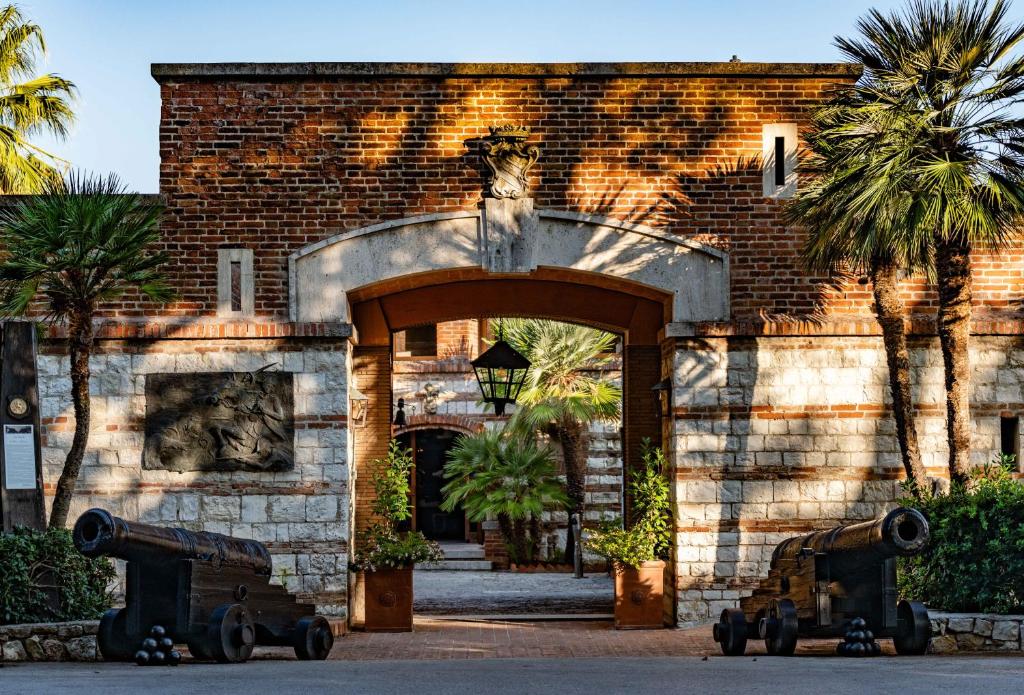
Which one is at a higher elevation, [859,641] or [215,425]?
[215,425]

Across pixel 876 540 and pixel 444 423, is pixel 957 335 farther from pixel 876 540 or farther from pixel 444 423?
pixel 444 423

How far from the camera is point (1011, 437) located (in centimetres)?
1439

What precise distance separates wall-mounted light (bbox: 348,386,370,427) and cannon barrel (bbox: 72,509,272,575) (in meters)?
3.48

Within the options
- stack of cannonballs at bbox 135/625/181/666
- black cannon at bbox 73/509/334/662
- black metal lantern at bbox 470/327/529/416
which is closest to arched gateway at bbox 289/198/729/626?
black metal lantern at bbox 470/327/529/416

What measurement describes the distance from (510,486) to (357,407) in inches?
412

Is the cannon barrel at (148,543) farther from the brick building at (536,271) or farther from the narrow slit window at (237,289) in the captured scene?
the narrow slit window at (237,289)

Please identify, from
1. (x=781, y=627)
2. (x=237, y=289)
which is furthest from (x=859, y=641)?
(x=237, y=289)

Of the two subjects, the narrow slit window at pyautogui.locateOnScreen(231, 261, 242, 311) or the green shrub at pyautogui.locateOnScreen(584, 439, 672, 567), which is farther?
the green shrub at pyautogui.locateOnScreen(584, 439, 672, 567)

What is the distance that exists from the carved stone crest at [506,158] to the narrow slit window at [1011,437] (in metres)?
5.65

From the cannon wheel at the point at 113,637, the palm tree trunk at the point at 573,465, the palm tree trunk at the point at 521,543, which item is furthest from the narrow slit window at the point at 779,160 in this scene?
the palm tree trunk at the point at 521,543

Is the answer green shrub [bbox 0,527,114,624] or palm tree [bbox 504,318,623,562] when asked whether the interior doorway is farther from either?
green shrub [bbox 0,527,114,624]

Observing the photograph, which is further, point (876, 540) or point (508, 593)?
point (508, 593)

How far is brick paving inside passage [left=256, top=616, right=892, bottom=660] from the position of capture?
12016 millimetres

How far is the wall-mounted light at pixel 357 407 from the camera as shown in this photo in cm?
1459
